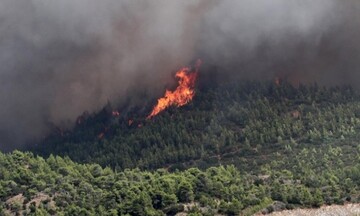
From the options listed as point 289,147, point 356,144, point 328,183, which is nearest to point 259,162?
point 289,147

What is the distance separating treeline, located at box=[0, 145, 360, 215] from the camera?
153 meters

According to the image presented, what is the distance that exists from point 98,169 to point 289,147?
43895 millimetres

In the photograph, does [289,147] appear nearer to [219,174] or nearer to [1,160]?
[219,174]

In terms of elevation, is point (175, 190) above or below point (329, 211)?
above

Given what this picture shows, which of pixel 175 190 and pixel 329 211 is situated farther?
pixel 175 190

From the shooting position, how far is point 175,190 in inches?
6270

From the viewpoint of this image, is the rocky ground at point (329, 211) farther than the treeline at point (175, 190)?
No

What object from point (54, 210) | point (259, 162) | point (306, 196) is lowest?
point (306, 196)

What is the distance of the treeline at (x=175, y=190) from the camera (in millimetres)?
152875

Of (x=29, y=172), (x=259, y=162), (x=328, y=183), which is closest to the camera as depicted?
(x=328, y=183)

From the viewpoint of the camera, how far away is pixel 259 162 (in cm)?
19450

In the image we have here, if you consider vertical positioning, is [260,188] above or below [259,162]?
below

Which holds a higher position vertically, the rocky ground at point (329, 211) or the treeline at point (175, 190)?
the treeline at point (175, 190)

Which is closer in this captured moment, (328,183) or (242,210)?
(242,210)
